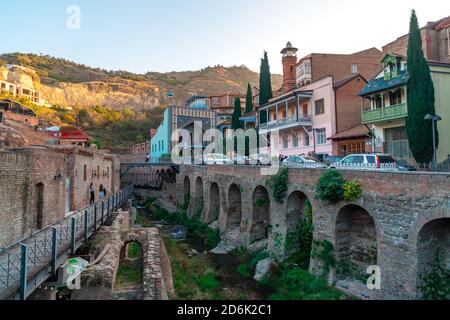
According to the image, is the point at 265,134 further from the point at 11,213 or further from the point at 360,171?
the point at 11,213

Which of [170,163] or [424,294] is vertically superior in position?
[170,163]

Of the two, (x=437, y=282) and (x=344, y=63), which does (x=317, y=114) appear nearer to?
(x=344, y=63)

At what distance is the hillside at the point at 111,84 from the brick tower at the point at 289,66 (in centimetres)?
7348

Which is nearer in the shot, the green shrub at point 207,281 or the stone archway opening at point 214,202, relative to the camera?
the green shrub at point 207,281

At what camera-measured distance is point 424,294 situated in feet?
34.8

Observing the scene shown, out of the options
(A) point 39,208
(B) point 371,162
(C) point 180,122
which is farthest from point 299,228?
(C) point 180,122

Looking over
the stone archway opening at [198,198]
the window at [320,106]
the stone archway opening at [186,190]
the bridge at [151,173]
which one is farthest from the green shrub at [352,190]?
the bridge at [151,173]

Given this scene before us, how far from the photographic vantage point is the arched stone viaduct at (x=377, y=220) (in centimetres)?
1072

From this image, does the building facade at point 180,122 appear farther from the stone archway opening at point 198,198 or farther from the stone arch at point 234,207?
the stone arch at point 234,207

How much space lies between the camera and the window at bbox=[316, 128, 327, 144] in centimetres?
2920

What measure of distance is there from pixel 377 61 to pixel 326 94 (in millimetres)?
15796

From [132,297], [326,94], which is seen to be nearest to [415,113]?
[326,94]

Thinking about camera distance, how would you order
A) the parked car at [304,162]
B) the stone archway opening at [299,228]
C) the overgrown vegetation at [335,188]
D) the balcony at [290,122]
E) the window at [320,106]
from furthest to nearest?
1. the balcony at [290,122]
2. the window at [320,106]
3. the parked car at [304,162]
4. the stone archway opening at [299,228]
5. the overgrown vegetation at [335,188]

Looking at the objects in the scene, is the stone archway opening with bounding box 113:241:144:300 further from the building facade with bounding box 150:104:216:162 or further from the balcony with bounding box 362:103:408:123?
the building facade with bounding box 150:104:216:162
